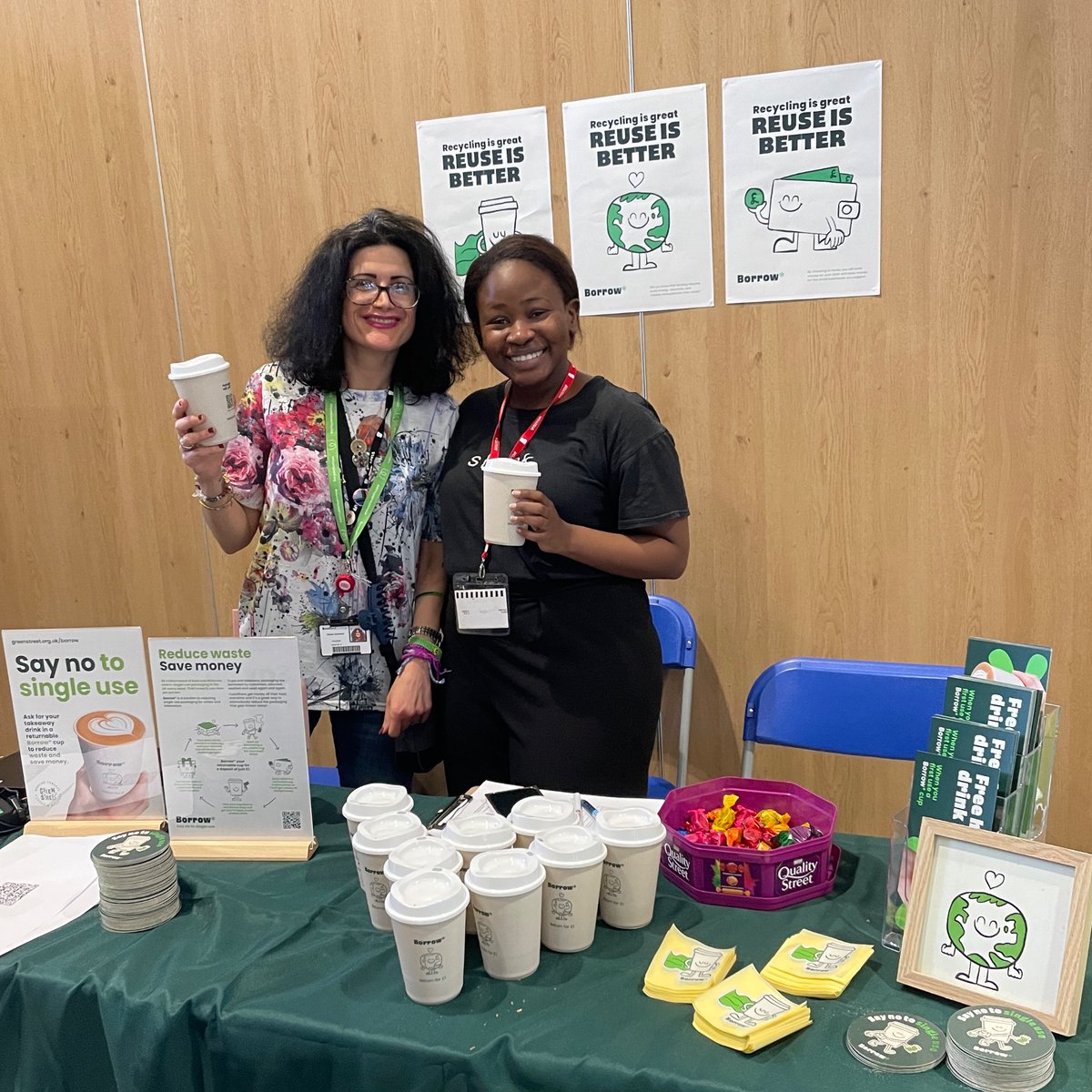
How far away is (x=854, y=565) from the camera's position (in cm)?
255

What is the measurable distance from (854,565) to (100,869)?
1986 millimetres

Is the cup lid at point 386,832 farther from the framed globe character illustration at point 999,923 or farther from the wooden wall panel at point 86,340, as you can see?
the wooden wall panel at point 86,340

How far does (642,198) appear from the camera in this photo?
8.30ft

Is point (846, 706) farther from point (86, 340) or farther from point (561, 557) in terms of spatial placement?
point (86, 340)

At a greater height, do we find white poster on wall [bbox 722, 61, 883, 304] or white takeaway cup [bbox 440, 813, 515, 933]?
white poster on wall [bbox 722, 61, 883, 304]

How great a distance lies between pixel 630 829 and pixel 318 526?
3.10 ft

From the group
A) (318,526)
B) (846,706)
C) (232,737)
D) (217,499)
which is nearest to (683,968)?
(232,737)

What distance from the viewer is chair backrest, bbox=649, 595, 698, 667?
8.07 feet

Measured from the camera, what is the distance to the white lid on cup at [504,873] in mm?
1064

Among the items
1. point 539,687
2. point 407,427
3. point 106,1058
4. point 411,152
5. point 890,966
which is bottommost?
point 106,1058

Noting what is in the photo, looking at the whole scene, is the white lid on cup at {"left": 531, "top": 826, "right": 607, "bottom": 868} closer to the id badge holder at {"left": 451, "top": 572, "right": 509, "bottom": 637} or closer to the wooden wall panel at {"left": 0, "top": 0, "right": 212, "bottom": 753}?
the id badge holder at {"left": 451, "top": 572, "right": 509, "bottom": 637}

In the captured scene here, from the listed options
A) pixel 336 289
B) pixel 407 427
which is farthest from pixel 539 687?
pixel 336 289

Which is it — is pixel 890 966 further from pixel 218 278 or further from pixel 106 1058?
pixel 218 278

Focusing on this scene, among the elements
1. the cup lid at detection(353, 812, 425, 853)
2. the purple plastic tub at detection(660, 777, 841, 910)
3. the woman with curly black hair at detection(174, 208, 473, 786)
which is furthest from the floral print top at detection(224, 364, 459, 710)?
the purple plastic tub at detection(660, 777, 841, 910)
